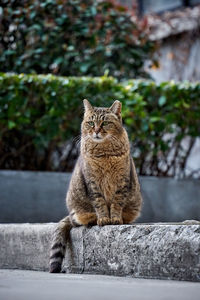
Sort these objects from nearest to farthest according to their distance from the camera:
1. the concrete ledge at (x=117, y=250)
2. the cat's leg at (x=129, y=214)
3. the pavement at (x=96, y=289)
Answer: the pavement at (x=96, y=289), the concrete ledge at (x=117, y=250), the cat's leg at (x=129, y=214)

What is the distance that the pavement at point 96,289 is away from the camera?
2273 mm

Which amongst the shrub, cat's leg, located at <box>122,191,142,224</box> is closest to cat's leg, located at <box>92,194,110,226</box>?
cat's leg, located at <box>122,191,142,224</box>

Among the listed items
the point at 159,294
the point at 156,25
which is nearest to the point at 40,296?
the point at 159,294

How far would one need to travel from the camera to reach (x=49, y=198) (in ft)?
18.6

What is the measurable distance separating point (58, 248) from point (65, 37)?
3.97 metres

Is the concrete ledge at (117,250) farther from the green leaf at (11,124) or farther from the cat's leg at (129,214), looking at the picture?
the green leaf at (11,124)

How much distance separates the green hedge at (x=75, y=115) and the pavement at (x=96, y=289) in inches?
112

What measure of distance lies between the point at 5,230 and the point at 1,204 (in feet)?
4.60

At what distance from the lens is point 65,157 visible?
21.0 ft

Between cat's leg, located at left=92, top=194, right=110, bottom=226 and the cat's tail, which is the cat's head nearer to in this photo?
cat's leg, located at left=92, top=194, right=110, bottom=226

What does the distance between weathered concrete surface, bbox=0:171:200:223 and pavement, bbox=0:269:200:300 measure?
2509mm

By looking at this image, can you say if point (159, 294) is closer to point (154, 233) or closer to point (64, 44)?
point (154, 233)

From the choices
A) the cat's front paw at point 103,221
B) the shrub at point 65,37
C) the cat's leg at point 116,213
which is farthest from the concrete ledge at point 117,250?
the shrub at point 65,37

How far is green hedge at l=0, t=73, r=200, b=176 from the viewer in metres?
5.61
